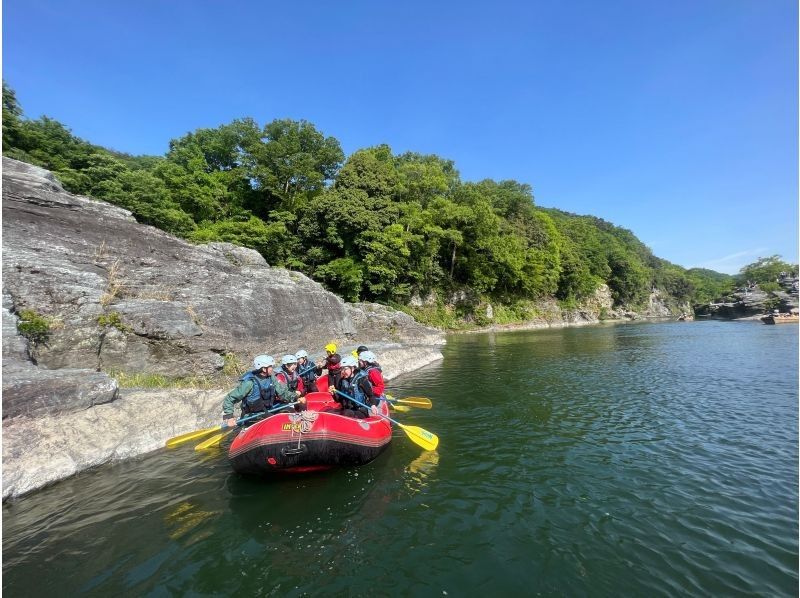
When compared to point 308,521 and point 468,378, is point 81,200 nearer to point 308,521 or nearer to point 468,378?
point 308,521

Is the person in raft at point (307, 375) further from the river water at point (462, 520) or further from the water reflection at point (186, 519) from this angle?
the water reflection at point (186, 519)

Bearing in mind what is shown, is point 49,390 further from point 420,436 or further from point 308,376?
point 420,436

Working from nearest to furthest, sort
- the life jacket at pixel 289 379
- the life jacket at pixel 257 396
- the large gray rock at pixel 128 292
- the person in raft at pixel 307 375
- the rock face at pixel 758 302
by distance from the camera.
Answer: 1. the life jacket at pixel 257 396
2. the life jacket at pixel 289 379
3. the large gray rock at pixel 128 292
4. the person in raft at pixel 307 375
5. the rock face at pixel 758 302

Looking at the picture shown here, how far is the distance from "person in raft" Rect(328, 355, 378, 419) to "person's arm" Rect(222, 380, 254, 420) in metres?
1.99

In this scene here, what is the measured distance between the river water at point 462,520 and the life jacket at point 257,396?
4.13 feet

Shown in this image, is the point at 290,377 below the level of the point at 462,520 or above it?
above

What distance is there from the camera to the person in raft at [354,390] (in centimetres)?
838

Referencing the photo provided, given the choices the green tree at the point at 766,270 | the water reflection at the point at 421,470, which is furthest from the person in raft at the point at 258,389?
the green tree at the point at 766,270

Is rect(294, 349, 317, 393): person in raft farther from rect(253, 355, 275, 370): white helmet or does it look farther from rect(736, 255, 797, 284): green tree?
rect(736, 255, 797, 284): green tree

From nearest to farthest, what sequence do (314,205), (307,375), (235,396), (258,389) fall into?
(235,396) → (258,389) → (307,375) → (314,205)

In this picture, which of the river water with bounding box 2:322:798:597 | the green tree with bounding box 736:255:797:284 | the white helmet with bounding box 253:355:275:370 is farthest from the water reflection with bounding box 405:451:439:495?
the green tree with bounding box 736:255:797:284

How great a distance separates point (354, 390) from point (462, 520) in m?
3.77

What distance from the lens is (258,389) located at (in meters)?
7.74

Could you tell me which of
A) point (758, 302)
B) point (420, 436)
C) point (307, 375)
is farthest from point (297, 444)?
point (758, 302)
